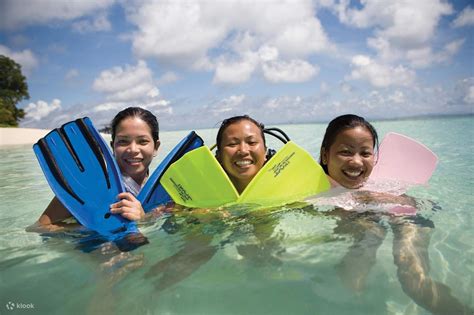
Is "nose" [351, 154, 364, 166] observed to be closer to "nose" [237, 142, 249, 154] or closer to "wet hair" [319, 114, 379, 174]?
"wet hair" [319, 114, 379, 174]

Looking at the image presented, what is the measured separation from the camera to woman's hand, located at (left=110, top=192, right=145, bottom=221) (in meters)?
2.48

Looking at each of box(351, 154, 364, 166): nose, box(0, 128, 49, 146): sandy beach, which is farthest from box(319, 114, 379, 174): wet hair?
box(0, 128, 49, 146): sandy beach

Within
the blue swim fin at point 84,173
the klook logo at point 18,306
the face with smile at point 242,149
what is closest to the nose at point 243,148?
the face with smile at point 242,149

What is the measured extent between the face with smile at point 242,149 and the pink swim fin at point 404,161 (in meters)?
1.21

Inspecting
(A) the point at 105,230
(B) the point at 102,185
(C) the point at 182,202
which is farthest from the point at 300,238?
(B) the point at 102,185

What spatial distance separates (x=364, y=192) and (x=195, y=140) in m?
1.59

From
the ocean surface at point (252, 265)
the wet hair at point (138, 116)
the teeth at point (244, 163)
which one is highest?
the wet hair at point (138, 116)

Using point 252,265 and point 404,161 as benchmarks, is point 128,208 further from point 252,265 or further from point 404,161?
point 404,161

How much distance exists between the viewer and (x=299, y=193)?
3025 millimetres

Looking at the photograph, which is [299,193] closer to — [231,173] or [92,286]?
[231,173]

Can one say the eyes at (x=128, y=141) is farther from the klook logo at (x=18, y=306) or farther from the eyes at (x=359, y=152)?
the eyes at (x=359, y=152)

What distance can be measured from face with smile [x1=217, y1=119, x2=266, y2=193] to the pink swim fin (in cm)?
121

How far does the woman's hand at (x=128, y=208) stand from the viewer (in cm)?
248

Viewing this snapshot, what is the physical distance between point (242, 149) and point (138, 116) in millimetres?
985
